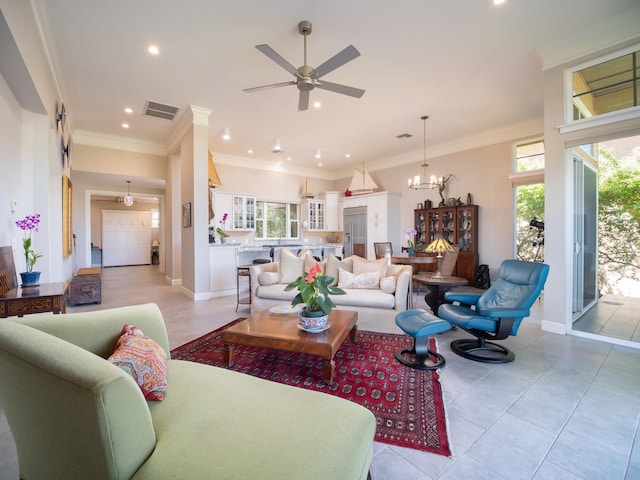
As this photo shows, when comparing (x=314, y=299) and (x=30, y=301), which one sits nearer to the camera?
(x=30, y=301)

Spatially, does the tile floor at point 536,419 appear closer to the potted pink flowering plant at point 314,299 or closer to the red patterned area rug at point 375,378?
the red patterned area rug at point 375,378

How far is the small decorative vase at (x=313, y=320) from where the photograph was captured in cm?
235

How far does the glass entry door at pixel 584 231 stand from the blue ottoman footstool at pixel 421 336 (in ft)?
7.33

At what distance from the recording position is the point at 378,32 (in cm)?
296

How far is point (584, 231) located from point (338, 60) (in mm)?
3743

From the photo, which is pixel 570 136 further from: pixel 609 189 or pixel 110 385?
pixel 110 385

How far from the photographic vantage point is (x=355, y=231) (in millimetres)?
8102

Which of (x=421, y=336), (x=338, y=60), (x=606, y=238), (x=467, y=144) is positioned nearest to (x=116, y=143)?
(x=338, y=60)

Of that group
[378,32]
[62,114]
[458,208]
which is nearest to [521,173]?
[458,208]

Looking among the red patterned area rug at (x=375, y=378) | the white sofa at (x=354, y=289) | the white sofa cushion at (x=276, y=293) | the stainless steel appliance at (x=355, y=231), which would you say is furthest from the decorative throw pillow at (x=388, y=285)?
the stainless steel appliance at (x=355, y=231)

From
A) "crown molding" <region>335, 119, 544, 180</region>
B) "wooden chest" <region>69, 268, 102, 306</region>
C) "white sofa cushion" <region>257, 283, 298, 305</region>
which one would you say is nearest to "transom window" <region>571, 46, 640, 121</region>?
"crown molding" <region>335, 119, 544, 180</region>

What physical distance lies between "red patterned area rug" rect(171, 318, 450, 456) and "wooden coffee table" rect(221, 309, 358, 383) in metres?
0.20

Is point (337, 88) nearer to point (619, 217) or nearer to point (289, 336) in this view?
point (289, 336)

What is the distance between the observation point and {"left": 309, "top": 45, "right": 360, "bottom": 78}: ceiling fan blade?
8.29 ft
